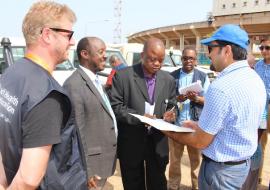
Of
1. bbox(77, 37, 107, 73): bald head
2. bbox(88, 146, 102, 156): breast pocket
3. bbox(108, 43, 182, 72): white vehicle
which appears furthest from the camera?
bbox(108, 43, 182, 72): white vehicle

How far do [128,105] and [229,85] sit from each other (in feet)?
4.53

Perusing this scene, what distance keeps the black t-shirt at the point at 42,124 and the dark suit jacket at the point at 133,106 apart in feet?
5.89

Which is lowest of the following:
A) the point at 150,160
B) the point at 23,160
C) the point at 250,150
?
the point at 150,160

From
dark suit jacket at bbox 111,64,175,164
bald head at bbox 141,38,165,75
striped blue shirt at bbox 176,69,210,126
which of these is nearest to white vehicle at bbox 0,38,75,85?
striped blue shirt at bbox 176,69,210,126

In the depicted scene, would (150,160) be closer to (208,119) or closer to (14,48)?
(208,119)

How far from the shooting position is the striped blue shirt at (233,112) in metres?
2.11

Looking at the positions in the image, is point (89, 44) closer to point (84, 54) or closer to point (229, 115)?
point (84, 54)

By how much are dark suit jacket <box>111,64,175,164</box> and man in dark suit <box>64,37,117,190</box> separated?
37cm

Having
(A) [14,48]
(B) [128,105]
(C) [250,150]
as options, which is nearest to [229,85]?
(C) [250,150]

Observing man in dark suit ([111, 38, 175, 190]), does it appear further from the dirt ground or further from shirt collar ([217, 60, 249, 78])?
the dirt ground

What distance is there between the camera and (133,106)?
10.8 ft

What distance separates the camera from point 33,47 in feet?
5.10

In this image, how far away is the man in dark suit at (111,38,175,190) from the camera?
3277 millimetres

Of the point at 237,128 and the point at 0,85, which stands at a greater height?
the point at 0,85
